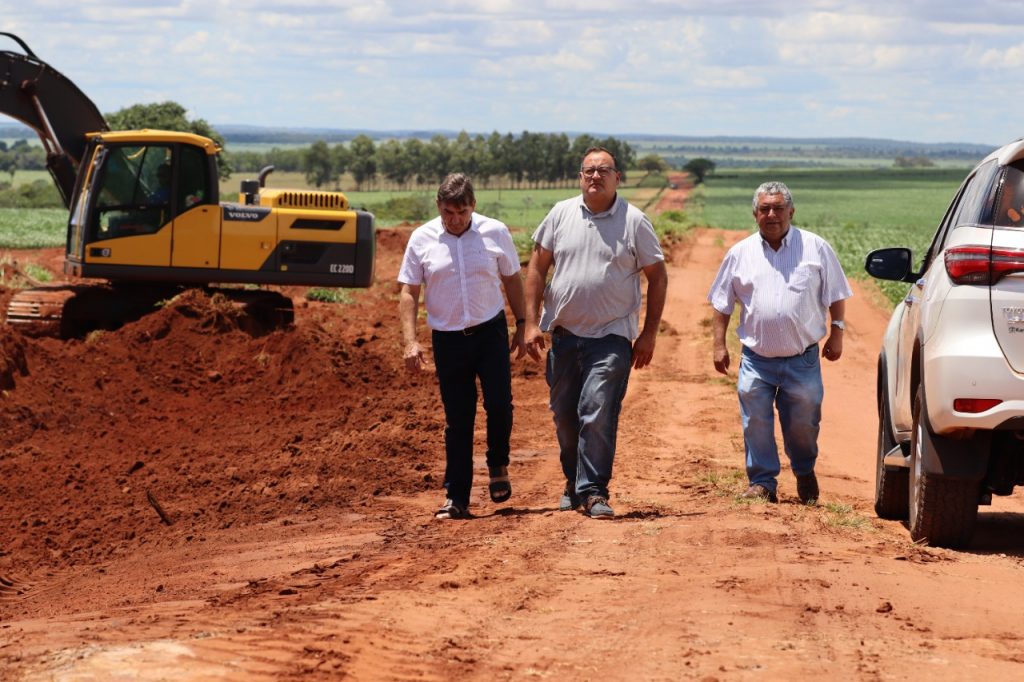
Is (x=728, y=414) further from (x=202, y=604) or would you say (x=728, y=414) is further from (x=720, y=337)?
(x=202, y=604)

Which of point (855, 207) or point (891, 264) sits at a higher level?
point (891, 264)

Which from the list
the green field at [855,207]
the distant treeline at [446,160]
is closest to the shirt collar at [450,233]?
the green field at [855,207]

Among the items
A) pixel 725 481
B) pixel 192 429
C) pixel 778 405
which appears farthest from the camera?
pixel 192 429

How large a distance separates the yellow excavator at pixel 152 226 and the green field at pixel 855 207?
42.8 ft

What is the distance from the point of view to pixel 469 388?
9.02m

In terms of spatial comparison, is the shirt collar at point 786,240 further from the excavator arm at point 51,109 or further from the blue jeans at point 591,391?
the excavator arm at point 51,109

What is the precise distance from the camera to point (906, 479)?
911 cm

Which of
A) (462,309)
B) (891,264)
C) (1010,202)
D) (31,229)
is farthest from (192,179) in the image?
(31,229)

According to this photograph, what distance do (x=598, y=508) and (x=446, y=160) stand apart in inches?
2792

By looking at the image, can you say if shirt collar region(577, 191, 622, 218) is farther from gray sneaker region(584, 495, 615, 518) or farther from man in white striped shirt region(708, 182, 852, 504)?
gray sneaker region(584, 495, 615, 518)

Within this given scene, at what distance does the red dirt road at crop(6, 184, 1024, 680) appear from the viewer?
5664mm

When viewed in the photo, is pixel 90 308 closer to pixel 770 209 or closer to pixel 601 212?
pixel 601 212

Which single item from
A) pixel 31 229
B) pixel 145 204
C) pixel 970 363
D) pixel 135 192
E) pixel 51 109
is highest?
pixel 51 109

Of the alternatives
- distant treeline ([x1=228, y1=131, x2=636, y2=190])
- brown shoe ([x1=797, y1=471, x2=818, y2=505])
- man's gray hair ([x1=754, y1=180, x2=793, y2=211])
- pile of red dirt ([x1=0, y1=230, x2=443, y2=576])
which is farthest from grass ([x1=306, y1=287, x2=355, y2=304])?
distant treeline ([x1=228, y1=131, x2=636, y2=190])
